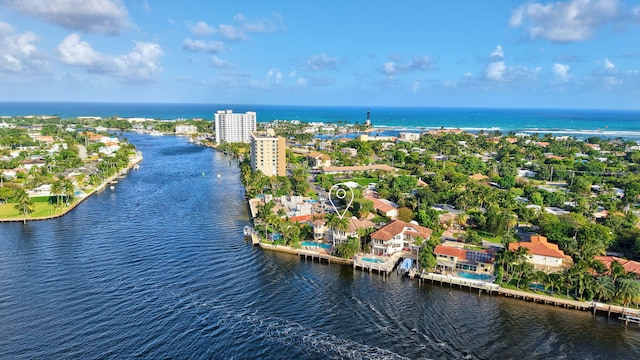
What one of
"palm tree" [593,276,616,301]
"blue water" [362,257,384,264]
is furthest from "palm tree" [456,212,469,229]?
"palm tree" [593,276,616,301]

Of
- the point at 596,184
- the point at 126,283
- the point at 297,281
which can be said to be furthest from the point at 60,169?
the point at 596,184

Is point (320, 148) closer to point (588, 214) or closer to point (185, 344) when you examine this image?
point (588, 214)

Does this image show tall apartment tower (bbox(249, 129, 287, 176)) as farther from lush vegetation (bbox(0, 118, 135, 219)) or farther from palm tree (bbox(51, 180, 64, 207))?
palm tree (bbox(51, 180, 64, 207))

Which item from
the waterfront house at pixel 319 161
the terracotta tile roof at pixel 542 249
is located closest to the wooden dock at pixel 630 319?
the terracotta tile roof at pixel 542 249

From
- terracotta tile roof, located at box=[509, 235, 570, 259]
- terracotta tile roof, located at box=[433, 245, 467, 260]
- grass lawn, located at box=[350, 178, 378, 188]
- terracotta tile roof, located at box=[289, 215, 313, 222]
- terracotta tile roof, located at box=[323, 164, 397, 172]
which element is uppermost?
terracotta tile roof, located at box=[323, 164, 397, 172]

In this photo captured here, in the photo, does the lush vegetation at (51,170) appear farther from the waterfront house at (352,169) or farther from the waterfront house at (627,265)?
the waterfront house at (627,265)

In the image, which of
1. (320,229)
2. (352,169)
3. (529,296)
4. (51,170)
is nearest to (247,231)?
(320,229)

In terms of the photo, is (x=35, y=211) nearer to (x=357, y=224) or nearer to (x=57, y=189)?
(x=57, y=189)
